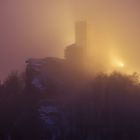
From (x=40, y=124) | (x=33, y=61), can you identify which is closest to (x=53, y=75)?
(x=33, y=61)

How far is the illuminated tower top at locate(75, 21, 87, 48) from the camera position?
71.7 metres

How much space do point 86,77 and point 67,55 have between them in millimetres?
3294

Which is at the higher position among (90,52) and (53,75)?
(90,52)

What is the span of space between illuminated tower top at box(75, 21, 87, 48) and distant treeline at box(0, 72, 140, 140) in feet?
19.2

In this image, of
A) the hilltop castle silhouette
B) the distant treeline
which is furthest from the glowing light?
the distant treeline

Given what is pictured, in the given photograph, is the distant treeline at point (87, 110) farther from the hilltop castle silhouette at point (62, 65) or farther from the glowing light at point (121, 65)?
the glowing light at point (121, 65)

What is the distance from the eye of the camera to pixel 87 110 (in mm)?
61188

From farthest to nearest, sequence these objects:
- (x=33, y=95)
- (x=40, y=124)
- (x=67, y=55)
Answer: (x=67, y=55) < (x=33, y=95) < (x=40, y=124)

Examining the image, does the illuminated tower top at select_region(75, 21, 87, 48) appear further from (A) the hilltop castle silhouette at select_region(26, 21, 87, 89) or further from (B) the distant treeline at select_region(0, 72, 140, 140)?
(B) the distant treeline at select_region(0, 72, 140, 140)

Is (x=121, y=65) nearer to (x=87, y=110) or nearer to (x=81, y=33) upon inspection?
(x=81, y=33)

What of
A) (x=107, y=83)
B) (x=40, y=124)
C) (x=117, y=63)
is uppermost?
(x=117, y=63)

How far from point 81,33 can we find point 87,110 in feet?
42.8

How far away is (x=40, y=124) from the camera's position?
59.3 meters

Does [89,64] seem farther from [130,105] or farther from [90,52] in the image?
[130,105]
